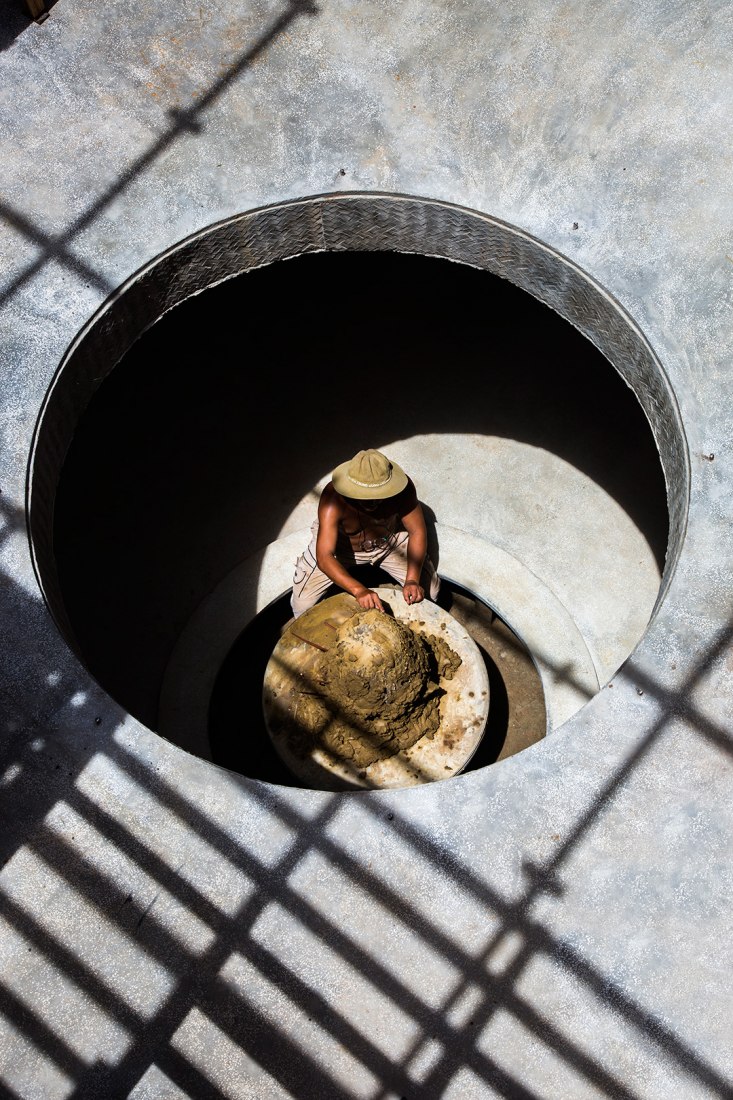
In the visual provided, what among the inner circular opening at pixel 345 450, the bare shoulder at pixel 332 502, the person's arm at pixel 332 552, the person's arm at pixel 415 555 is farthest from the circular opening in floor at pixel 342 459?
the bare shoulder at pixel 332 502

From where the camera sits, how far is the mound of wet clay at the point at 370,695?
24.3 feet

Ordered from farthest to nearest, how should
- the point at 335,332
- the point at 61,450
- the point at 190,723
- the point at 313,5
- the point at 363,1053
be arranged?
the point at 335,332 → the point at 190,723 → the point at 313,5 → the point at 61,450 → the point at 363,1053

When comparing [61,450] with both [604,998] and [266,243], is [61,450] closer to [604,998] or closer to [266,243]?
[266,243]

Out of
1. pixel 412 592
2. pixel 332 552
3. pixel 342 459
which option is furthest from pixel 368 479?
pixel 342 459

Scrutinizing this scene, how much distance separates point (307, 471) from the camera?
10.4 meters

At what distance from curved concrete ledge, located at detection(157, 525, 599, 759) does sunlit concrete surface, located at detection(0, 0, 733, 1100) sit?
124 inches

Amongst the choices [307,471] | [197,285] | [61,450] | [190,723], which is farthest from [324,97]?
[190,723]

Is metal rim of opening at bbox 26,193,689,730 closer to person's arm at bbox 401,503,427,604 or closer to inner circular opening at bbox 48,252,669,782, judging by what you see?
inner circular opening at bbox 48,252,669,782

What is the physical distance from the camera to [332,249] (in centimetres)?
731

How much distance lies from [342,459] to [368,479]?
105 inches

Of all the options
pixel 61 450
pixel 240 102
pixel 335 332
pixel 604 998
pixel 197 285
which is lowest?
pixel 604 998

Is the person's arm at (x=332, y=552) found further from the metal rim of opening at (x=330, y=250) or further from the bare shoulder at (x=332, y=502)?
the metal rim of opening at (x=330, y=250)

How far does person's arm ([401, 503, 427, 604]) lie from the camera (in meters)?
8.67

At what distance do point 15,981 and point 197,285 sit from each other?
15.2 feet
